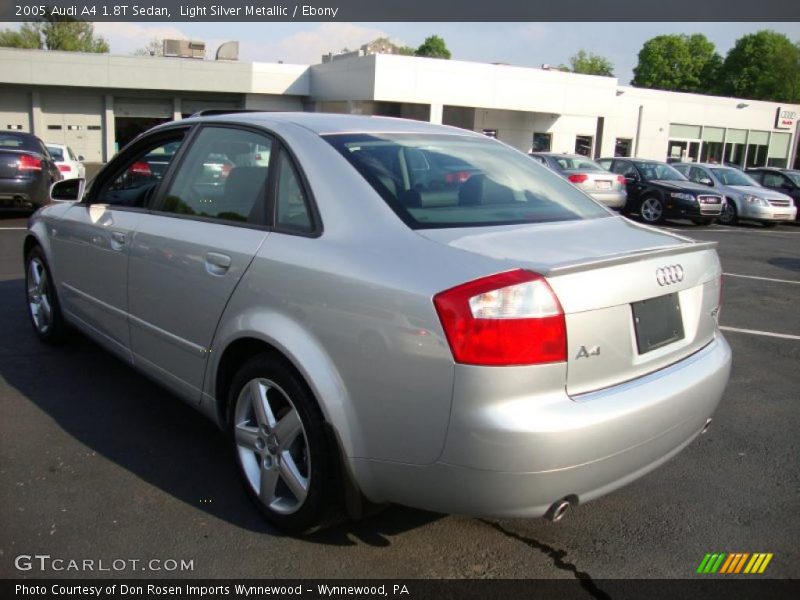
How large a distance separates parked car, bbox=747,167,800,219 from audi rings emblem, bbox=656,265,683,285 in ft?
61.0

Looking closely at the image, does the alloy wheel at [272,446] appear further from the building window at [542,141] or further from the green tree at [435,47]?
the green tree at [435,47]

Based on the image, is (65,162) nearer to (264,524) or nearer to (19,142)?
(19,142)

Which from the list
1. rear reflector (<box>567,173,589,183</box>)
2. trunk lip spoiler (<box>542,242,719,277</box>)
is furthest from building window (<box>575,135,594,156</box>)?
trunk lip spoiler (<box>542,242,719,277</box>)

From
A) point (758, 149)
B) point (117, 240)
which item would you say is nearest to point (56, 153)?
Answer: point (117, 240)

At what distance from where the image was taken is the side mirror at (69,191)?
4.71 metres

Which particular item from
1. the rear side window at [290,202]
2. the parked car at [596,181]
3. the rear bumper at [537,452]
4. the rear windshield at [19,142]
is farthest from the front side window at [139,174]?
the parked car at [596,181]

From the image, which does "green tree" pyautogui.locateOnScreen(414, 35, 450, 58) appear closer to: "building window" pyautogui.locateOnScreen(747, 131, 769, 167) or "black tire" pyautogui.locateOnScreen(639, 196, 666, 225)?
"building window" pyautogui.locateOnScreen(747, 131, 769, 167)

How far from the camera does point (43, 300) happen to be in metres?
5.06

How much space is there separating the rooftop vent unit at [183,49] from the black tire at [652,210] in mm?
26745

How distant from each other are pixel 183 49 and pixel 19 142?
25060 millimetres

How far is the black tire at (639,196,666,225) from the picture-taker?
55.1 feet

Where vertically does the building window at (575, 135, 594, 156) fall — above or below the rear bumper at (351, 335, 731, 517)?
above
